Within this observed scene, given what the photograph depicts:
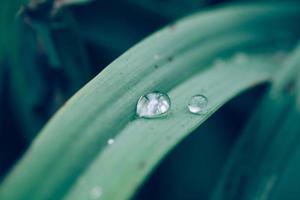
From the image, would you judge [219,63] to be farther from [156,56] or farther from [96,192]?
[96,192]

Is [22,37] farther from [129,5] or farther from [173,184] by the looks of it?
[173,184]

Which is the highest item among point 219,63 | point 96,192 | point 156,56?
point 219,63

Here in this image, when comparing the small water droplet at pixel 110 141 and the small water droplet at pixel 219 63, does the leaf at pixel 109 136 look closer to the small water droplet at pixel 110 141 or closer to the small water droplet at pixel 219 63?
the small water droplet at pixel 110 141

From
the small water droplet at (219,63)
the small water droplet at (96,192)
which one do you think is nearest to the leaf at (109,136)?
the small water droplet at (96,192)

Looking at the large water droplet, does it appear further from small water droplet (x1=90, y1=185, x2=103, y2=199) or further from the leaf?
small water droplet (x1=90, y1=185, x2=103, y2=199)

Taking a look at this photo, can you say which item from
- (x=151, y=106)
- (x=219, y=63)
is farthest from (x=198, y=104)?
(x=219, y=63)

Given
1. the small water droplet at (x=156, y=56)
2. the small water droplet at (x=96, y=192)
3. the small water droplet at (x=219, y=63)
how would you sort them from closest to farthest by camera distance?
the small water droplet at (x=96, y=192) < the small water droplet at (x=156, y=56) < the small water droplet at (x=219, y=63)
